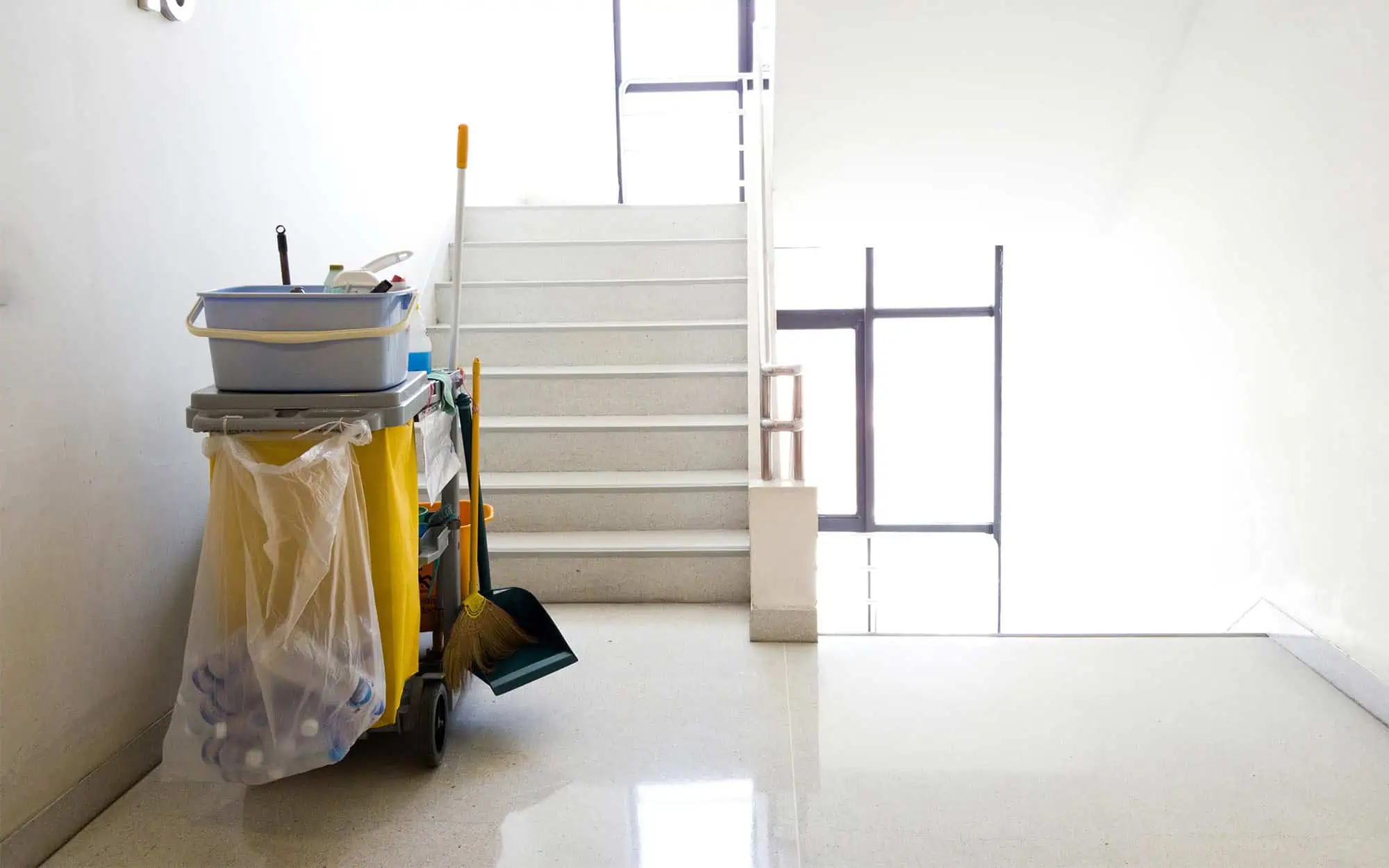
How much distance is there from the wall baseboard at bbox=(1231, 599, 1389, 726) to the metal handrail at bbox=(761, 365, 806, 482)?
1.36m

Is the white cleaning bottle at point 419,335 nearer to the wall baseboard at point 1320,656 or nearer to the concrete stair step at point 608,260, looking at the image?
the concrete stair step at point 608,260

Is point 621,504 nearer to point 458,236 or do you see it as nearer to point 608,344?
point 608,344

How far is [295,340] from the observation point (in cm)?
188

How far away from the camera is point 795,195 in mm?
4406

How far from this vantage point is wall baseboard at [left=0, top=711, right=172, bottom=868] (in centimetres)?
176

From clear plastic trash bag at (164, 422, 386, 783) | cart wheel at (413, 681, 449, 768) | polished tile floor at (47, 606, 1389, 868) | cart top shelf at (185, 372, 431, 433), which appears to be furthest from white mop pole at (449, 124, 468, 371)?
polished tile floor at (47, 606, 1389, 868)

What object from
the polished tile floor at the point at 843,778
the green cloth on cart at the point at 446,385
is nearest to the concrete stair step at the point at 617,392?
the polished tile floor at the point at 843,778

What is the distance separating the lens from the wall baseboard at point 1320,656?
2346mm

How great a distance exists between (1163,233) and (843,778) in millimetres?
2476

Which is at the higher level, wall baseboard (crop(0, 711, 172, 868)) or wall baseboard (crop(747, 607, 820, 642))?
wall baseboard (crop(747, 607, 820, 642))

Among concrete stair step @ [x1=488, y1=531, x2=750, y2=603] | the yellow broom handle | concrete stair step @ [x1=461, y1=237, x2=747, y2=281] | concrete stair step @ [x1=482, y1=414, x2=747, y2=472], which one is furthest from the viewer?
concrete stair step @ [x1=461, y1=237, x2=747, y2=281]

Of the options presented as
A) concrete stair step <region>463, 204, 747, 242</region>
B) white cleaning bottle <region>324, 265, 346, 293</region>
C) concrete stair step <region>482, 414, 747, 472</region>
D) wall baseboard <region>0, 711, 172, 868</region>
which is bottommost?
wall baseboard <region>0, 711, 172, 868</region>

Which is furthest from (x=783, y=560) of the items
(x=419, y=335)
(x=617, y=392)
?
(x=419, y=335)

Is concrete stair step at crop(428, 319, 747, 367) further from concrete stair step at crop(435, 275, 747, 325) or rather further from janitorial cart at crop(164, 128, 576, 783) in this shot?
janitorial cart at crop(164, 128, 576, 783)
